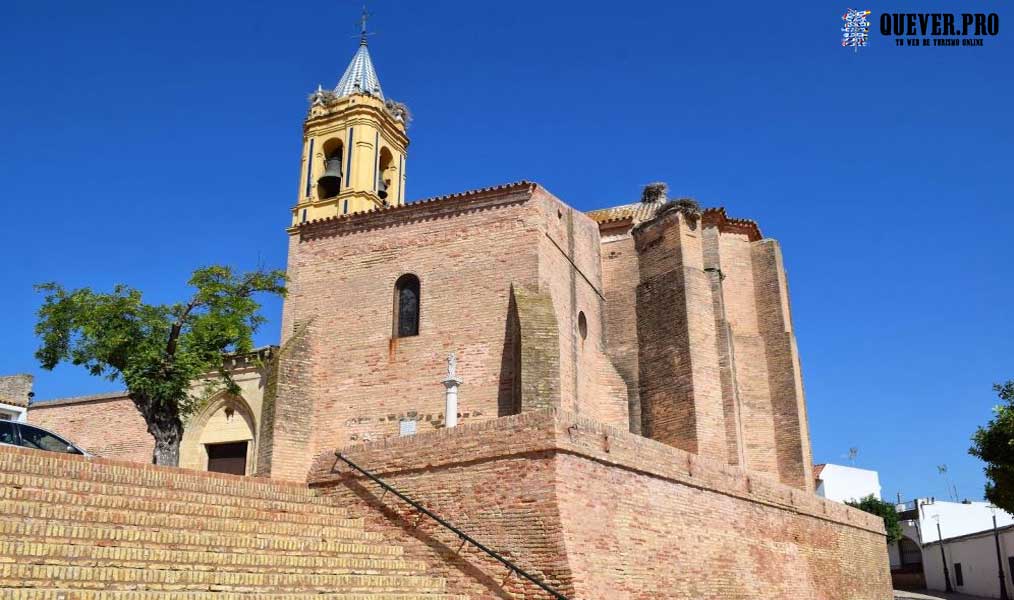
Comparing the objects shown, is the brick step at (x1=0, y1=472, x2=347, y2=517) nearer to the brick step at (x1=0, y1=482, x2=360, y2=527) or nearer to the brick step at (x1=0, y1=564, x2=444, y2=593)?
the brick step at (x1=0, y1=482, x2=360, y2=527)

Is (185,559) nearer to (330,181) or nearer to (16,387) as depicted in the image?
(330,181)

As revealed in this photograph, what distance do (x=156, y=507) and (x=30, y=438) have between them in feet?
15.1

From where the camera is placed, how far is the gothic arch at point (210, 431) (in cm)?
2247

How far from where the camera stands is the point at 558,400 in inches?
679

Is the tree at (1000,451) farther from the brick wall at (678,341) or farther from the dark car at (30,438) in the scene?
the dark car at (30,438)

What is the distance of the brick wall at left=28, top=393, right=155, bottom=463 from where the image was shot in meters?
24.7

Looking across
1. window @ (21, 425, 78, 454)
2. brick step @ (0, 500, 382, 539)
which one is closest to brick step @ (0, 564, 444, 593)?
brick step @ (0, 500, 382, 539)

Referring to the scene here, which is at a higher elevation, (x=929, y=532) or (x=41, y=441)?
(x=929, y=532)

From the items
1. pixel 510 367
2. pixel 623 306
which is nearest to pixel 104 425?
pixel 510 367

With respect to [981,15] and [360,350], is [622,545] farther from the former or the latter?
[981,15]

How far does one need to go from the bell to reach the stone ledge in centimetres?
1719

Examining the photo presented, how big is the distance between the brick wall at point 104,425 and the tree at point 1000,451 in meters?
22.0

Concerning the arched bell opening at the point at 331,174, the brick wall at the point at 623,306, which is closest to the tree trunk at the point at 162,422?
the brick wall at the point at 623,306

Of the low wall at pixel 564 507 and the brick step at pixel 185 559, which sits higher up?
the low wall at pixel 564 507
